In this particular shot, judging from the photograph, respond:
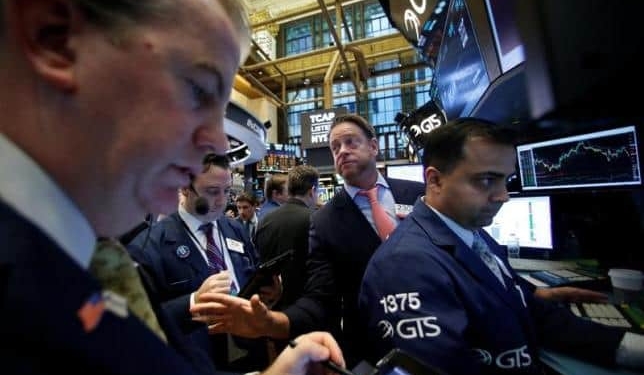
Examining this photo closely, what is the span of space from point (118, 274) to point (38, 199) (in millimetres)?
176

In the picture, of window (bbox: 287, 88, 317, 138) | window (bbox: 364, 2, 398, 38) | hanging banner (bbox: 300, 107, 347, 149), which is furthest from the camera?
window (bbox: 287, 88, 317, 138)

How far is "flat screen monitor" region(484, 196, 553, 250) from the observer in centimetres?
221

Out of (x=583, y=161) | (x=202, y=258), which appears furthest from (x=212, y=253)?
(x=583, y=161)

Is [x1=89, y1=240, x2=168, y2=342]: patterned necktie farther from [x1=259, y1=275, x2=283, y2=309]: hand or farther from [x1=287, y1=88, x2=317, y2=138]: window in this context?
[x1=287, y1=88, x2=317, y2=138]: window

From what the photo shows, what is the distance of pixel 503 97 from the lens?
1.67 meters

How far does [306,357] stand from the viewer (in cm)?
70

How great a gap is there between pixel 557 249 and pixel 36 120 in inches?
106

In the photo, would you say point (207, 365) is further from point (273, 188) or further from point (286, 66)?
point (286, 66)

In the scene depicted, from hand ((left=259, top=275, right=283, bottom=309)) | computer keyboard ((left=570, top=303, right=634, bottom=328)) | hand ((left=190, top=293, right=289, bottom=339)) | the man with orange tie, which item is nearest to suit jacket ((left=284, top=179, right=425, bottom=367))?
the man with orange tie

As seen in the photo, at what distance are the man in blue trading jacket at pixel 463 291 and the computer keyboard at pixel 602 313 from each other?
0.10 meters

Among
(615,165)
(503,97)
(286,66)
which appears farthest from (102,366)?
(286,66)

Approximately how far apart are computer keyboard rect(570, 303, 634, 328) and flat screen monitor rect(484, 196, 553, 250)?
822 millimetres

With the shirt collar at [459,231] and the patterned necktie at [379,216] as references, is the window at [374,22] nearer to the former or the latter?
the patterned necktie at [379,216]

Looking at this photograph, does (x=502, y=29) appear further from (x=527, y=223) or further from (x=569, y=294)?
(x=527, y=223)
